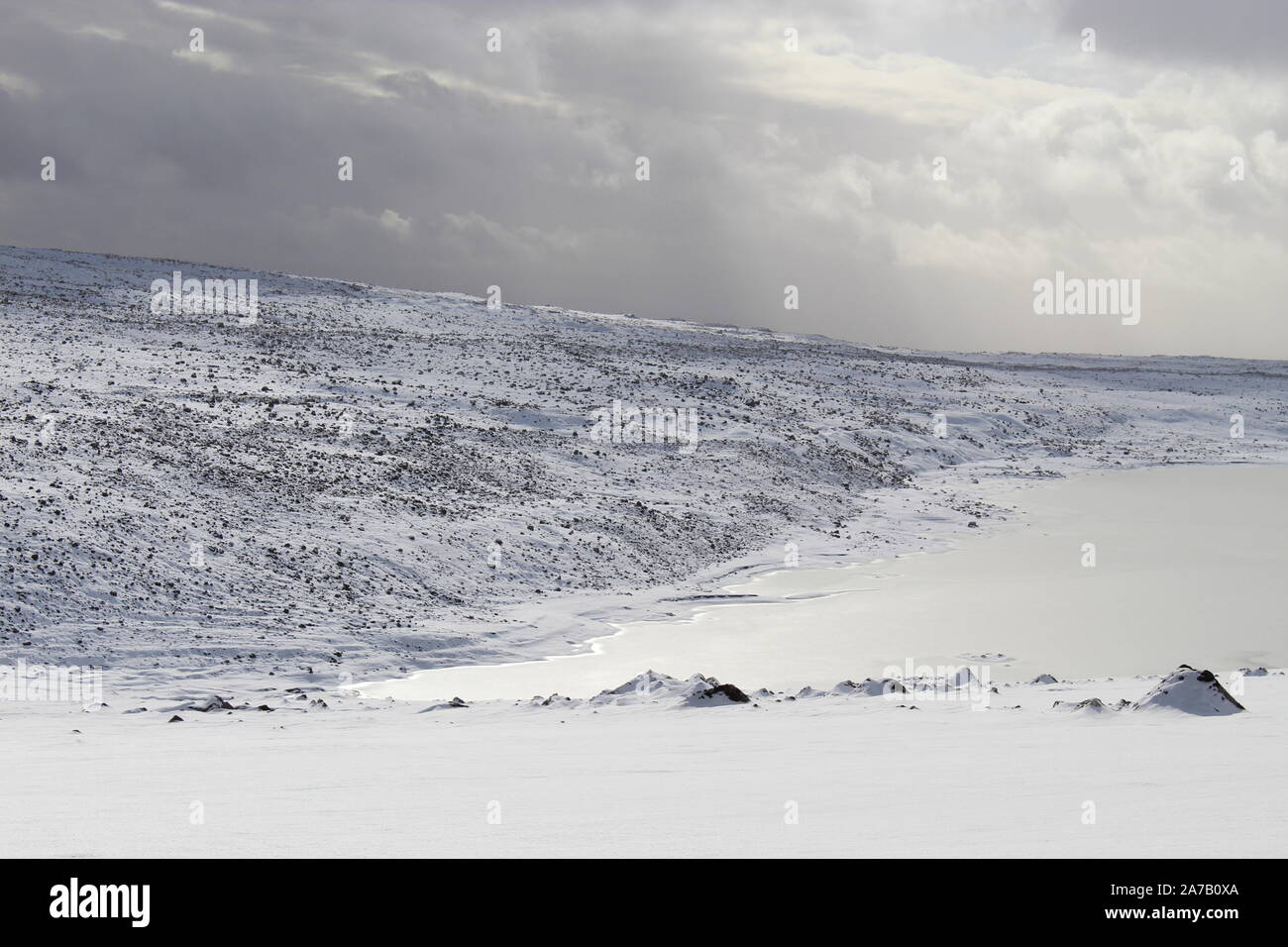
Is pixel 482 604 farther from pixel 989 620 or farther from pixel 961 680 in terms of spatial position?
pixel 961 680

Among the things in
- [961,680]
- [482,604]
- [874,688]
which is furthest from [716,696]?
[482,604]

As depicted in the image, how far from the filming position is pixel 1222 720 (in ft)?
32.3

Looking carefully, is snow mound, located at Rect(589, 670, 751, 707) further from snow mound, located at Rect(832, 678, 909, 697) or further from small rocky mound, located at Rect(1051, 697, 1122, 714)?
small rocky mound, located at Rect(1051, 697, 1122, 714)

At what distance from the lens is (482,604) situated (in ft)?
61.6

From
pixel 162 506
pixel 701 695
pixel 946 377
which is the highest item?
pixel 946 377

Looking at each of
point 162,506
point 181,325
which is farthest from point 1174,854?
point 181,325

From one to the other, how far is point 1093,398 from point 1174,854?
2302 inches

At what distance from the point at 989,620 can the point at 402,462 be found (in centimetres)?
1410

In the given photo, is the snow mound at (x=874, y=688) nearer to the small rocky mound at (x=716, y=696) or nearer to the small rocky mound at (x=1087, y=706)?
the small rocky mound at (x=716, y=696)

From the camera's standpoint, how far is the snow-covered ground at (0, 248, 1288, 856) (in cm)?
713

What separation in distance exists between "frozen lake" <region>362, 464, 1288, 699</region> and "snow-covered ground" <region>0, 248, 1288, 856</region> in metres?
0.68

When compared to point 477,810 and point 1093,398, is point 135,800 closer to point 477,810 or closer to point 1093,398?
point 477,810

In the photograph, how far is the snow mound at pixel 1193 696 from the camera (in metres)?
10.2

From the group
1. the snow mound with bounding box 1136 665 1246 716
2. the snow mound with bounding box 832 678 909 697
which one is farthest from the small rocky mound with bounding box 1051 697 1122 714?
the snow mound with bounding box 832 678 909 697
